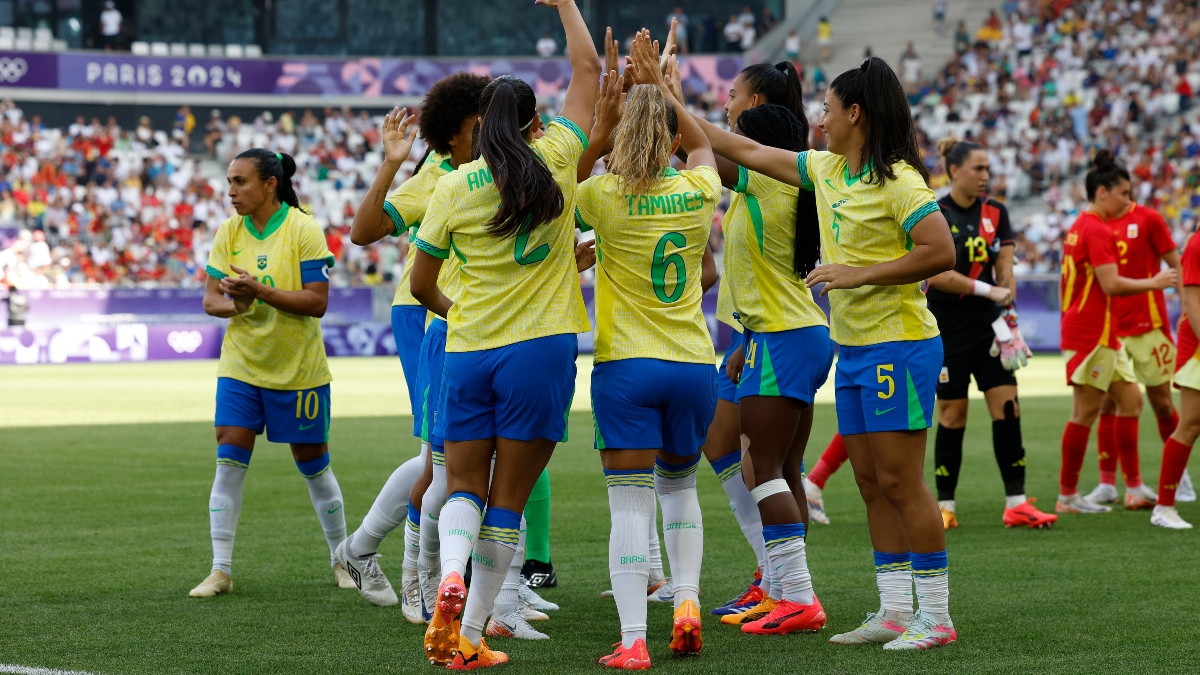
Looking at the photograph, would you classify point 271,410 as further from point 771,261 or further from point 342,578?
point 771,261

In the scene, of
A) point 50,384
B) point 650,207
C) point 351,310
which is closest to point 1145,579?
point 650,207

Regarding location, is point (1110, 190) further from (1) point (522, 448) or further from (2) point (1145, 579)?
(1) point (522, 448)

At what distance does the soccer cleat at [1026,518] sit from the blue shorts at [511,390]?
4436mm

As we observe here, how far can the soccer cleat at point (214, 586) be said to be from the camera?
6090 mm

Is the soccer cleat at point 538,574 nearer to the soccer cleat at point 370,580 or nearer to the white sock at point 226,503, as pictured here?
the soccer cleat at point 370,580

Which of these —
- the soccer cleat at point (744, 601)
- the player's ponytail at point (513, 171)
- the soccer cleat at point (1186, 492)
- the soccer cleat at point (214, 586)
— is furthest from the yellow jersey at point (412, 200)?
the soccer cleat at point (1186, 492)

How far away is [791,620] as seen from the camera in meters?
5.32

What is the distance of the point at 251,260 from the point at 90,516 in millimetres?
3020

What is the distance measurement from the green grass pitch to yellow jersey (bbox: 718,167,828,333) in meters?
1.34

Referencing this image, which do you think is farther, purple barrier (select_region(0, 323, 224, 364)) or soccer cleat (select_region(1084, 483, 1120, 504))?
purple barrier (select_region(0, 323, 224, 364))

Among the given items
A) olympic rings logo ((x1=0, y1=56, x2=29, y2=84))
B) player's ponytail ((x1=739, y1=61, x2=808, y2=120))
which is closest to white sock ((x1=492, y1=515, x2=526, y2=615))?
player's ponytail ((x1=739, y1=61, x2=808, y2=120))

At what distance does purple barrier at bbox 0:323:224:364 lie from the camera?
2445cm

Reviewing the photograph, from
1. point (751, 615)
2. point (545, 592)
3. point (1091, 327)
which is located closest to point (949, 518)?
point (1091, 327)

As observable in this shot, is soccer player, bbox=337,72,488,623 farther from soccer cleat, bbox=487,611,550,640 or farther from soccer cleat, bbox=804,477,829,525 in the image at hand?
soccer cleat, bbox=804,477,829,525
